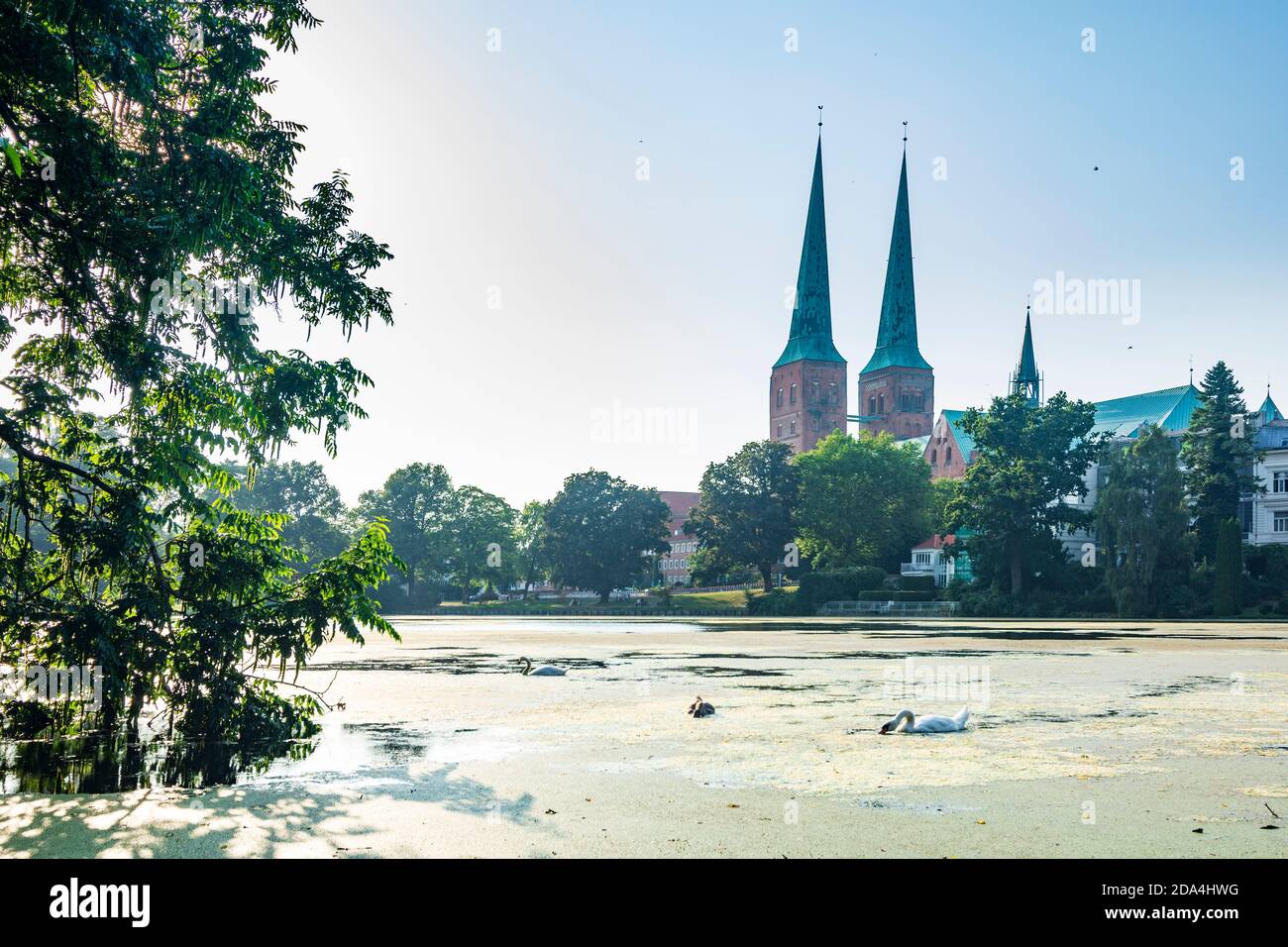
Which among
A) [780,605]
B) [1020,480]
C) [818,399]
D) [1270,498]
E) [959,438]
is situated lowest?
[780,605]

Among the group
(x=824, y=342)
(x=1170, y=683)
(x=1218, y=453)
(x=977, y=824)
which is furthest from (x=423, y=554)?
(x=977, y=824)

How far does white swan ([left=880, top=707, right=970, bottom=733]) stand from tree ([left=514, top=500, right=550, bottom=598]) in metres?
105

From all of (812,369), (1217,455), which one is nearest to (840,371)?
(812,369)

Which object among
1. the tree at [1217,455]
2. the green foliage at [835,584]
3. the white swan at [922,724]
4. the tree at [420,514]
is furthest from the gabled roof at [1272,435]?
the white swan at [922,724]

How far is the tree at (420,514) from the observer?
411 feet

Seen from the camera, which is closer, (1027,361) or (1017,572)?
(1017,572)

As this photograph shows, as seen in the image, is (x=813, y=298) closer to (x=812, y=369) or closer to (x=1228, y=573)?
(x=812, y=369)

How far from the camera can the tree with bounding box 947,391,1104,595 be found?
8050cm

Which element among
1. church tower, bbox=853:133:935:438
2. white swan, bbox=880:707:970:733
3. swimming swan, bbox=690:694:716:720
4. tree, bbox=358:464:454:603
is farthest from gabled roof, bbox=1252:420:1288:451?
white swan, bbox=880:707:970:733

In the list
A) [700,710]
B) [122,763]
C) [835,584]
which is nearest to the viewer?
[122,763]

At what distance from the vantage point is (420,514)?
130 metres

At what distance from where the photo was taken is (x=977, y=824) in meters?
8.61

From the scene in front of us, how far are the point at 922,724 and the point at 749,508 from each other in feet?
301
